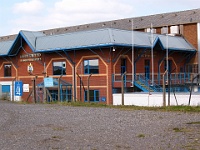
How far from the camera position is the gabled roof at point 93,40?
1368 inches

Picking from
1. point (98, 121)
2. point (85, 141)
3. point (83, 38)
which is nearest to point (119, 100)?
point (83, 38)

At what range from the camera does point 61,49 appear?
37250 millimetres

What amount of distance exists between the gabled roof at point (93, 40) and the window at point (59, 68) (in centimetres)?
187

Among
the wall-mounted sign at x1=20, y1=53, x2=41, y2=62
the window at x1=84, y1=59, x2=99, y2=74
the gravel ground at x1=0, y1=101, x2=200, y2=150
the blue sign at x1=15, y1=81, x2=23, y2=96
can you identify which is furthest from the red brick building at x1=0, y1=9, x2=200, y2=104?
the gravel ground at x1=0, y1=101, x2=200, y2=150

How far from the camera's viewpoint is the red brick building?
1387 inches

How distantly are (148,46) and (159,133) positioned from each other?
26.0 meters

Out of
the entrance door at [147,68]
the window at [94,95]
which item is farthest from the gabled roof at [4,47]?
the entrance door at [147,68]

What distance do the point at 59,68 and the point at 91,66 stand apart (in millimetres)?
4315

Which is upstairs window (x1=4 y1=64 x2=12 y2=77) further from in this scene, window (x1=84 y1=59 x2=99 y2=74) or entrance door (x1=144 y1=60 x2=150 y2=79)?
entrance door (x1=144 y1=60 x2=150 y2=79)

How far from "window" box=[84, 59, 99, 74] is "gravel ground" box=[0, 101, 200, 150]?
19440 mm

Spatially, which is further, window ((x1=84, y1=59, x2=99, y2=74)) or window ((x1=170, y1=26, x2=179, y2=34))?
window ((x1=170, y1=26, x2=179, y2=34))

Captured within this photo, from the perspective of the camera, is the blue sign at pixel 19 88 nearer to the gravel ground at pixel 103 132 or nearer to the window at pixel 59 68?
the window at pixel 59 68

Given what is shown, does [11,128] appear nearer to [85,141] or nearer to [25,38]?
[85,141]

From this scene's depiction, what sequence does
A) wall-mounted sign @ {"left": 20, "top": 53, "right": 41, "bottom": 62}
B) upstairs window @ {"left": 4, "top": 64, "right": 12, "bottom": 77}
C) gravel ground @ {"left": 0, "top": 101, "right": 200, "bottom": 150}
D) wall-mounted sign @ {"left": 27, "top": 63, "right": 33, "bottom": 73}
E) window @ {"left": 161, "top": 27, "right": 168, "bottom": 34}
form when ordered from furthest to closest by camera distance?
window @ {"left": 161, "top": 27, "right": 168, "bottom": 34} → upstairs window @ {"left": 4, "top": 64, "right": 12, "bottom": 77} → wall-mounted sign @ {"left": 27, "top": 63, "right": 33, "bottom": 73} → wall-mounted sign @ {"left": 20, "top": 53, "right": 41, "bottom": 62} → gravel ground @ {"left": 0, "top": 101, "right": 200, "bottom": 150}
